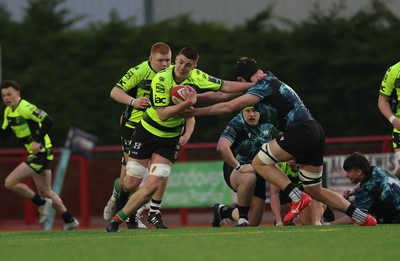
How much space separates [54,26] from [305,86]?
5689mm

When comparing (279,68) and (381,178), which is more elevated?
(279,68)

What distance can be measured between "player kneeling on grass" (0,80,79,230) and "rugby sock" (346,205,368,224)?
5.36 metres

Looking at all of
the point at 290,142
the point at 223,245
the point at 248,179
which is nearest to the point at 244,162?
the point at 248,179

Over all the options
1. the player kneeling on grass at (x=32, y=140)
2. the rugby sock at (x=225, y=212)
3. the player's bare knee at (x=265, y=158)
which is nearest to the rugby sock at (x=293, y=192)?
the player's bare knee at (x=265, y=158)

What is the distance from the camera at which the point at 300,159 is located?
Answer: 1216 cm

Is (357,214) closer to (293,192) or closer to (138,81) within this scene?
(293,192)

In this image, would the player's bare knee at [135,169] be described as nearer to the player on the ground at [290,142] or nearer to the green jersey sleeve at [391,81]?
the player on the ground at [290,142]

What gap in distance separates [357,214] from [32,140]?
20.3 feet

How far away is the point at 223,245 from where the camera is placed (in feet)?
31.5

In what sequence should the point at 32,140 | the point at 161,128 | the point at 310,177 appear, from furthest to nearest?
1. the point at 32,140
2. the point at 161,128
3. the point at 310,177

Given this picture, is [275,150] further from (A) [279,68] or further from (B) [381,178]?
(A) [279,68]

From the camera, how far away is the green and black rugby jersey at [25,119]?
53.1 feet

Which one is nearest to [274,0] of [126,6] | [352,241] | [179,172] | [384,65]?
[126,6]

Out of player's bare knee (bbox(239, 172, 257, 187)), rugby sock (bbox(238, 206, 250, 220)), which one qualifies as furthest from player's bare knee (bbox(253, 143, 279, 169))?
rugby sock (bbox(238, 206, 250, 220))
